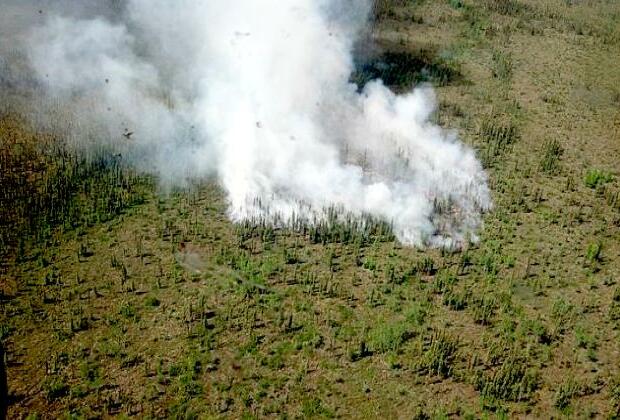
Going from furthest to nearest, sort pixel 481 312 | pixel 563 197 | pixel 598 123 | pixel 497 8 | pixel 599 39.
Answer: pixel 497 8
pixel 599 39
pixel 598 123
pixel 563 197
pixel 481 312

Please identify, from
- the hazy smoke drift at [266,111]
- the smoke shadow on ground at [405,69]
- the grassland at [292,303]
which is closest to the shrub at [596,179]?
the grassland at [292,303]

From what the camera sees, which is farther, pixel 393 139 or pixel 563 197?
pixel 393 139

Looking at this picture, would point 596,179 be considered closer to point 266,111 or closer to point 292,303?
point 266,111

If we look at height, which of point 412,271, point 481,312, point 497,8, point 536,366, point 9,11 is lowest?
point 536,366

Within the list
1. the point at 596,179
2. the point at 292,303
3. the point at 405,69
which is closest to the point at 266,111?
the point at 292,303

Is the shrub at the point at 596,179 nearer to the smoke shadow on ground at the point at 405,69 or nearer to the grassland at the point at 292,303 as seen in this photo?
the grassland at the point at 292,303

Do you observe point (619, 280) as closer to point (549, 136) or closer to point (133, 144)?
point (549, 136)

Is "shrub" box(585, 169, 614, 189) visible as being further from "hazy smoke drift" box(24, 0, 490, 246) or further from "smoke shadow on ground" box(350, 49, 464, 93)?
"smoke shadow on ground" box(350, 49, 464, 93)

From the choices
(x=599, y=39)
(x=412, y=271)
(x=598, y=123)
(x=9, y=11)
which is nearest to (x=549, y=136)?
(x=598, y=123)
